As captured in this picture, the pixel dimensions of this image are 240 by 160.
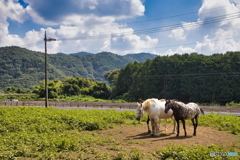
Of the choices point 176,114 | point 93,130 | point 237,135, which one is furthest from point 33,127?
point 237,135

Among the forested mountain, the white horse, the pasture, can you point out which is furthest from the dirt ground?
the forested mountain

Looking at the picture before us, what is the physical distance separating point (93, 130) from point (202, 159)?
9.49m

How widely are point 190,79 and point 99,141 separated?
4431 centimetres

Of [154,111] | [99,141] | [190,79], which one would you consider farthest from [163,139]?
[190,79]

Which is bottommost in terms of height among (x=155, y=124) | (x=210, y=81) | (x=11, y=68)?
(x=155, y=124)

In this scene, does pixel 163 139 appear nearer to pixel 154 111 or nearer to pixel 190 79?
pixel 154 111

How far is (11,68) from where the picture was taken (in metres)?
187

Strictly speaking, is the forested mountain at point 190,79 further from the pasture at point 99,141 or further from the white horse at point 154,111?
the white horse at point 154,111

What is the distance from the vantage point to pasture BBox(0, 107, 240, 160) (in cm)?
930

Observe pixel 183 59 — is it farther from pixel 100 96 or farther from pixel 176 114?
pixel 176 114

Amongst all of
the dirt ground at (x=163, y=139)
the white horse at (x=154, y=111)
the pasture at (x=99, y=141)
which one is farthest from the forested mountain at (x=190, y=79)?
the white horse at (x=154, y=111)

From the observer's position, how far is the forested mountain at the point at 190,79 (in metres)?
47.9

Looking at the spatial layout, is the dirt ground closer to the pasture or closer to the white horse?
the pasture

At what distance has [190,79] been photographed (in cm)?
5209
